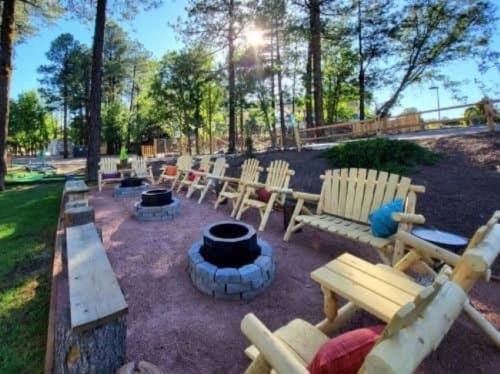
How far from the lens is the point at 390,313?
53.9 inches

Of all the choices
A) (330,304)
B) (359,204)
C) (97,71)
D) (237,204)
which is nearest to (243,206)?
(237,204)

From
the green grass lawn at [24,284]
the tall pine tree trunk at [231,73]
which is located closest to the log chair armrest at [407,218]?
the green grass lawn at [24,284]

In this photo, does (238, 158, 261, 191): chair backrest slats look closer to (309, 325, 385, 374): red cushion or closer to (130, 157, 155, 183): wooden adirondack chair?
(309, 325, 385, 374): red cushion

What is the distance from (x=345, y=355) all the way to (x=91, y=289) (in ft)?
4.29

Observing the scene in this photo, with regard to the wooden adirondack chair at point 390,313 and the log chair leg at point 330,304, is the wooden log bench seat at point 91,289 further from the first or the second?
the log chair leg at point 330,304

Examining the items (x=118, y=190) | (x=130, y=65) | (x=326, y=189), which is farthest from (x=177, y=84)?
(x=326, y=189)

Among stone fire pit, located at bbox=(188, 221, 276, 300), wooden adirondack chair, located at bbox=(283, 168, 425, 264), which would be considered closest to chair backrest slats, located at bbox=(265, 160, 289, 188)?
wooden adirondack chair, located at bbox=(283, 168, 425, 264)

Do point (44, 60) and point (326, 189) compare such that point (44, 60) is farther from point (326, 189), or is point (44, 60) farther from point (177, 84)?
point (326, 189)

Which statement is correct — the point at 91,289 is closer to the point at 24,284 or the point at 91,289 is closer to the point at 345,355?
the point at 345,355

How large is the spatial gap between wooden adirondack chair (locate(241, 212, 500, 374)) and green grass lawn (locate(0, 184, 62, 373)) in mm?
1514

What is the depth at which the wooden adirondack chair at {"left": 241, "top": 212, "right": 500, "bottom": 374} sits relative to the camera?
2.20 ft

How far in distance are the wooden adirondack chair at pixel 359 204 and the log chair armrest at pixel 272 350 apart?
1809mm

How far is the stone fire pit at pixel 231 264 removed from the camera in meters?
2.38

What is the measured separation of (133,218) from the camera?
4.83 meters
